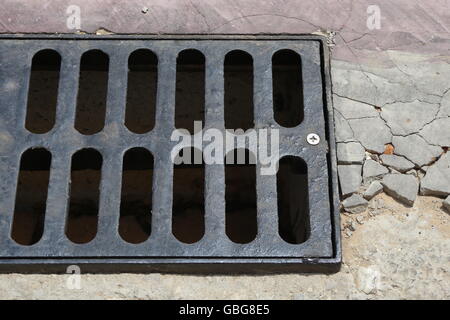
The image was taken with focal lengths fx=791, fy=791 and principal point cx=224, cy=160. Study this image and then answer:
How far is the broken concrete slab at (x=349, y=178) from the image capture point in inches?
87.7

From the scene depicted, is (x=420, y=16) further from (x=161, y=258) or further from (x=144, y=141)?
(x=161, y=258)

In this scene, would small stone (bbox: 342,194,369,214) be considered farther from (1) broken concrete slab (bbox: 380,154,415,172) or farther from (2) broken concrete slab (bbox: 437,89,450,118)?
(2) broken concrete slab (bbox: 437,89,450,118)

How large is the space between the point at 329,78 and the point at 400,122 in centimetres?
25

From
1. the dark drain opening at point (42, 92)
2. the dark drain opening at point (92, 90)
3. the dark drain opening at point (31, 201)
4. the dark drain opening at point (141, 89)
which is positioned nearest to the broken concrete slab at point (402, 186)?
the dark drain opening at point (141, 89)

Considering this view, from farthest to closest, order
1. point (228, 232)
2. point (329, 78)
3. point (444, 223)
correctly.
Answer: point (228, 232) → point (329, 78) → point (444, 223)

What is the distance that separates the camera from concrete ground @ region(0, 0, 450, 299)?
2.11m

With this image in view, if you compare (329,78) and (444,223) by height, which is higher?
(329,78)

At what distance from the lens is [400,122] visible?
233cm

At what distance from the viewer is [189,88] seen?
9.25 feet

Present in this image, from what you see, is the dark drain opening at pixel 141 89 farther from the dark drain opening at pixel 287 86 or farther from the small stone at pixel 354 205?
the small stone at pixel 354 205

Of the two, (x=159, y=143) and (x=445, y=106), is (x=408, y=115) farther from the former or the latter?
(x=159, y=143)

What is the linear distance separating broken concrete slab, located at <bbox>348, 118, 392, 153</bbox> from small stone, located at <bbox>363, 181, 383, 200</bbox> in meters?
0.11
